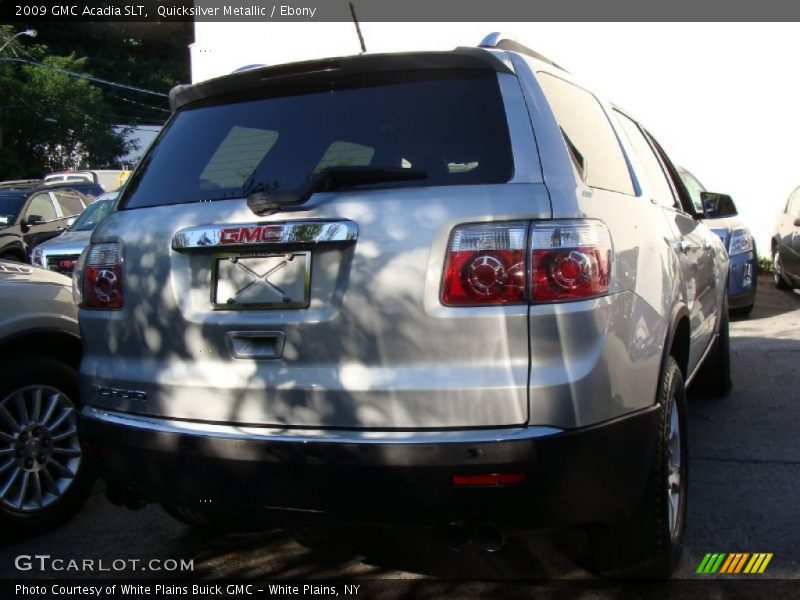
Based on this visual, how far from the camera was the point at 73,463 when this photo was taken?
4.06 meters

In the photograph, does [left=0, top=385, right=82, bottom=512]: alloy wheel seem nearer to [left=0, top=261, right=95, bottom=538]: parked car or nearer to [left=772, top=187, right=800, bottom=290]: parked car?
[left=0, top=261, right=95, bottom=538]: parked car

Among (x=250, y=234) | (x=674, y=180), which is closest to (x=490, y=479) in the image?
(x=250, y=234)

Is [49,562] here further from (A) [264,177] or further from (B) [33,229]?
(B) [33,229]

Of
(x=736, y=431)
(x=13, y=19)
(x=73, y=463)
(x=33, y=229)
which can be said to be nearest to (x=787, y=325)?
(x=736, y=431)

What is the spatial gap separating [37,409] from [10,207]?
1404 centimetres

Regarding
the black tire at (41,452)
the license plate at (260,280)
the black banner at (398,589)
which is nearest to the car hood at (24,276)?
the black tire at (41,452)

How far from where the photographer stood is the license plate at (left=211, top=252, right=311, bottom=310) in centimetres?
262

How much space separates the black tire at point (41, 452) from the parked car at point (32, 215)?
1151cm

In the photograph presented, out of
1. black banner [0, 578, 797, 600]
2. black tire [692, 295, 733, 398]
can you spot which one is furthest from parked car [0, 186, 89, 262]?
black banner [0, 578, 797, 600]

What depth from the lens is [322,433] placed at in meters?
2.55

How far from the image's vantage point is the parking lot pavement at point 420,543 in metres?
3.39

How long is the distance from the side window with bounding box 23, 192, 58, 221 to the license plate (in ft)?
49.5

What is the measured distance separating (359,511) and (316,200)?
3.08ft

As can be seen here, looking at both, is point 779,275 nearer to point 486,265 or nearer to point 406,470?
point 486,265
